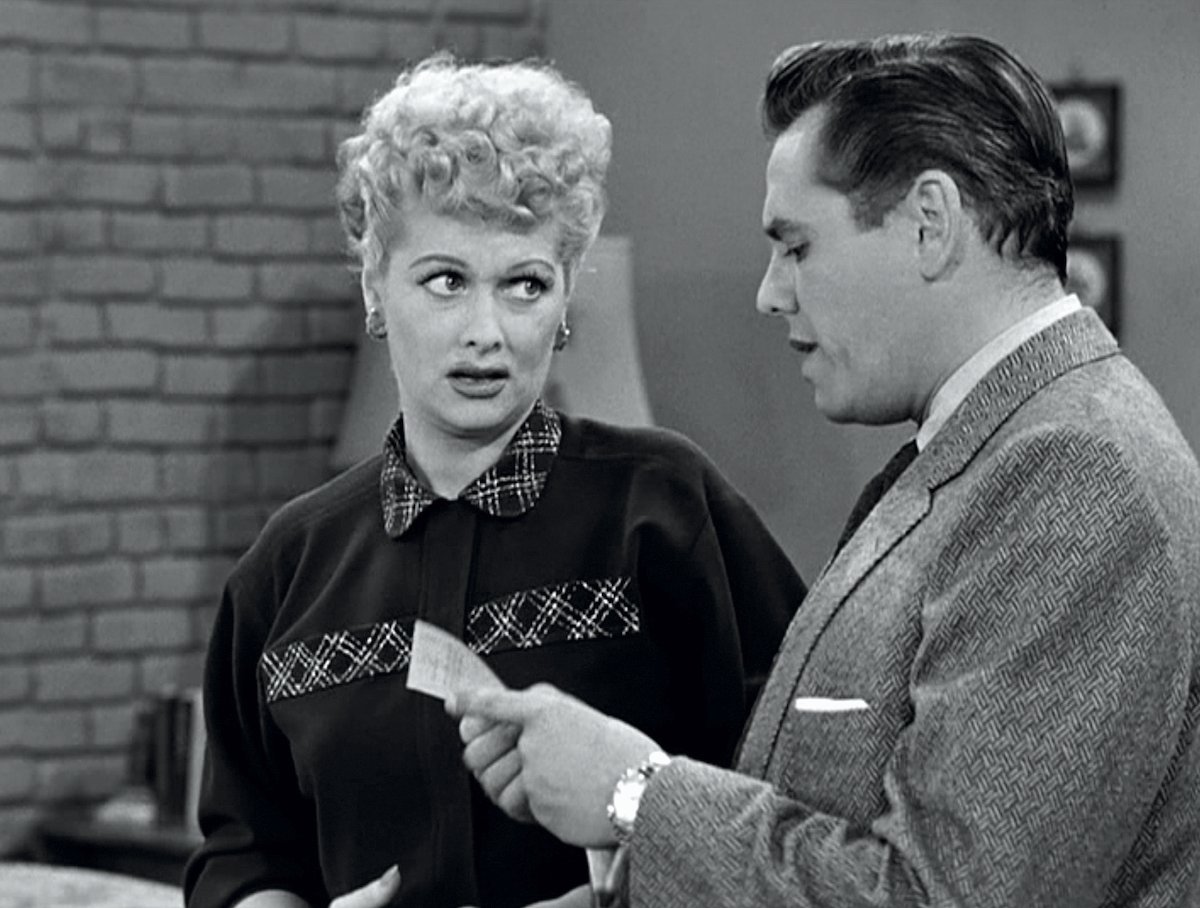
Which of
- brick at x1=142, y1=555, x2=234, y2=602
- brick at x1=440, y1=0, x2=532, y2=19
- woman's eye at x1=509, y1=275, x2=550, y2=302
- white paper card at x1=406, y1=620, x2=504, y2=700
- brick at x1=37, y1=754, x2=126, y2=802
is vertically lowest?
brick at x1=37, y1=754, x2=126, y2=802

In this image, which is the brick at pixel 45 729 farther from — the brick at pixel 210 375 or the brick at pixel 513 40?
the brick at pixel 513 40

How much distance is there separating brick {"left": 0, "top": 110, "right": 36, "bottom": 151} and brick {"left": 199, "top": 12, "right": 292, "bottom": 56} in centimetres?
43

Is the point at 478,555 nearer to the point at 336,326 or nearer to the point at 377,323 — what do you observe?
the point at 377,323

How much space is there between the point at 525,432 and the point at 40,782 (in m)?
2.82

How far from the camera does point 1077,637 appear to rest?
1406mm

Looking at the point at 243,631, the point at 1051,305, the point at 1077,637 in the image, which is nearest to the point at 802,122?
the point at 1051,305

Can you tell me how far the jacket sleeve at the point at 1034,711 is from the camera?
1398 millimetres

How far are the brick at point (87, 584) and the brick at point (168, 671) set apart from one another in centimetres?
15

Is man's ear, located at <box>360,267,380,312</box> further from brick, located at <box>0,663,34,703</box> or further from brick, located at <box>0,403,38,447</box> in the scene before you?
brick, located at <box>0,663,34,703</box>

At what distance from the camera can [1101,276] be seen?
3912 mm

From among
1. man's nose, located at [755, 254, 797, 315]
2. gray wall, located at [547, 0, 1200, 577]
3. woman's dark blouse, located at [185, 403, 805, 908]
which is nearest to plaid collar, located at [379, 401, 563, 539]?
woman's dark blouse, located at [185, 403, 805, 908]

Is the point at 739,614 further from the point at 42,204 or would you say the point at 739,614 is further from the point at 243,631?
the point at 42,204

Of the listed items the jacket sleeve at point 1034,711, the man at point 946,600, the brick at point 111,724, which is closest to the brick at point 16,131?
the brick at point 111,724

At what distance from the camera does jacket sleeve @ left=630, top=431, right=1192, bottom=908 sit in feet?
4.59
